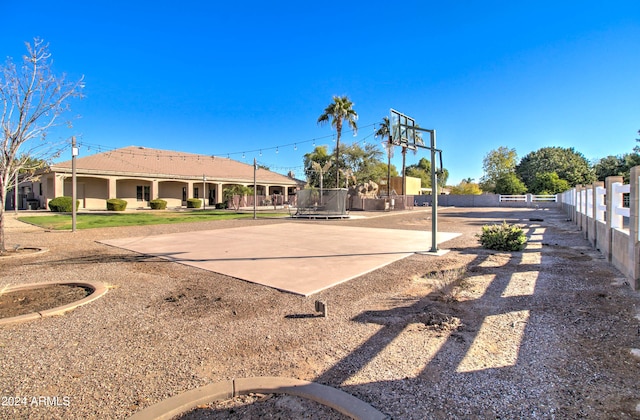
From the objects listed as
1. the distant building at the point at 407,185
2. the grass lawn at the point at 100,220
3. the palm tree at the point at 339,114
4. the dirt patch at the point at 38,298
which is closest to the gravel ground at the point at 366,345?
the dirt patch at the point at 38,298

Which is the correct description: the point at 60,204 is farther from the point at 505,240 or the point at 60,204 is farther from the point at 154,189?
the point at 505,240

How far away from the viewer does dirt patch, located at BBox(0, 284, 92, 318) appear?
14.6ft

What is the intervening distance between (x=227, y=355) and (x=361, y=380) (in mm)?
1277

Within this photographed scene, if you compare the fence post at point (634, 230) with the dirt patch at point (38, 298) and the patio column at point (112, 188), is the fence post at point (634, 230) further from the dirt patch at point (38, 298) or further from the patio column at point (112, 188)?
the patio column at point (112, 188)

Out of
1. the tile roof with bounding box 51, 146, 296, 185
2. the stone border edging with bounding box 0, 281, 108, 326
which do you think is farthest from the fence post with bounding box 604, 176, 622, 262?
the tile roof with bounding box 51, 146, 296, 185

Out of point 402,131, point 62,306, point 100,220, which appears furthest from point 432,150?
point 100,220

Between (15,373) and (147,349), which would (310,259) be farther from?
(15,373)

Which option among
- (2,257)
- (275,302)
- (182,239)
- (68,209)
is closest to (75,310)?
(275,302)

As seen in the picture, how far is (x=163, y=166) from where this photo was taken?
3497 cm

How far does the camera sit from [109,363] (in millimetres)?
3037

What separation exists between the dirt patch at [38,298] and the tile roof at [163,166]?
85.8 feet

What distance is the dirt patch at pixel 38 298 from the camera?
446 cm

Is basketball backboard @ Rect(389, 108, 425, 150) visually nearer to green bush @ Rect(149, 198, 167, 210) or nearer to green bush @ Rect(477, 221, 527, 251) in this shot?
green bush @ Rect(477, 221, 527, 251)

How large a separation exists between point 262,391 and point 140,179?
33.2m
